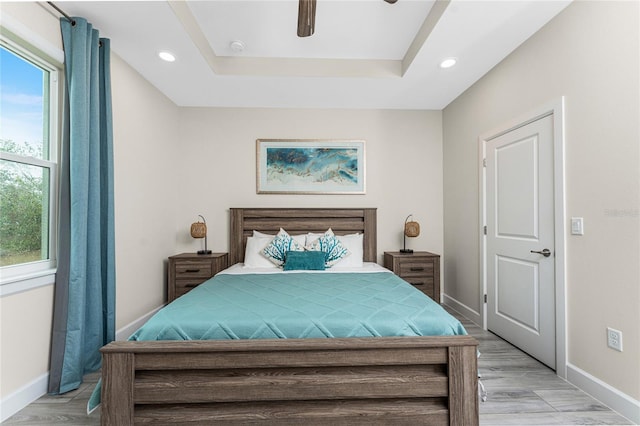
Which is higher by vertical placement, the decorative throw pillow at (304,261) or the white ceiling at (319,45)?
the white ceiling at (319,45)

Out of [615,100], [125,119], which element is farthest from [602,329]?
[125,119]

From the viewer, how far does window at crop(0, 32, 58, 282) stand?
73.4 inches

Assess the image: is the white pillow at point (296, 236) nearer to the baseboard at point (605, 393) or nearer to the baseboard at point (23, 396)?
the baseboard at point (23, 396)

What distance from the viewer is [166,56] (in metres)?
2.65

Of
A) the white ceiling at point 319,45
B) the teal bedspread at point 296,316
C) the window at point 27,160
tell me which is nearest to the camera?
the teal bedspread at point 296,316

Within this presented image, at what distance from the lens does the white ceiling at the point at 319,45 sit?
7.09ft

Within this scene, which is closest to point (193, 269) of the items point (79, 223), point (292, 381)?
point (79, 223)

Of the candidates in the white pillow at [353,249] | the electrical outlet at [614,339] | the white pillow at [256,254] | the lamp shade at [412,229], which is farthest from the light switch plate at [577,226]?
the white pillow at [256,254]

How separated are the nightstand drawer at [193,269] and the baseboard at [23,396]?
1458 mm

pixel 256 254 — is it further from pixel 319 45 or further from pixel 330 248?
pixel 319 45

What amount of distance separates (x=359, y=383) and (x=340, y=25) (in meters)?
2.58

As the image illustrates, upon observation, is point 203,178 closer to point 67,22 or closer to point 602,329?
point 67,22

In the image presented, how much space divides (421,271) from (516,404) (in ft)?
5.63

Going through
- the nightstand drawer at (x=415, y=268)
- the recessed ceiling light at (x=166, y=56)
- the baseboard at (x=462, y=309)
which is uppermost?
the recessed ceiling light at (x=166, y=56)
